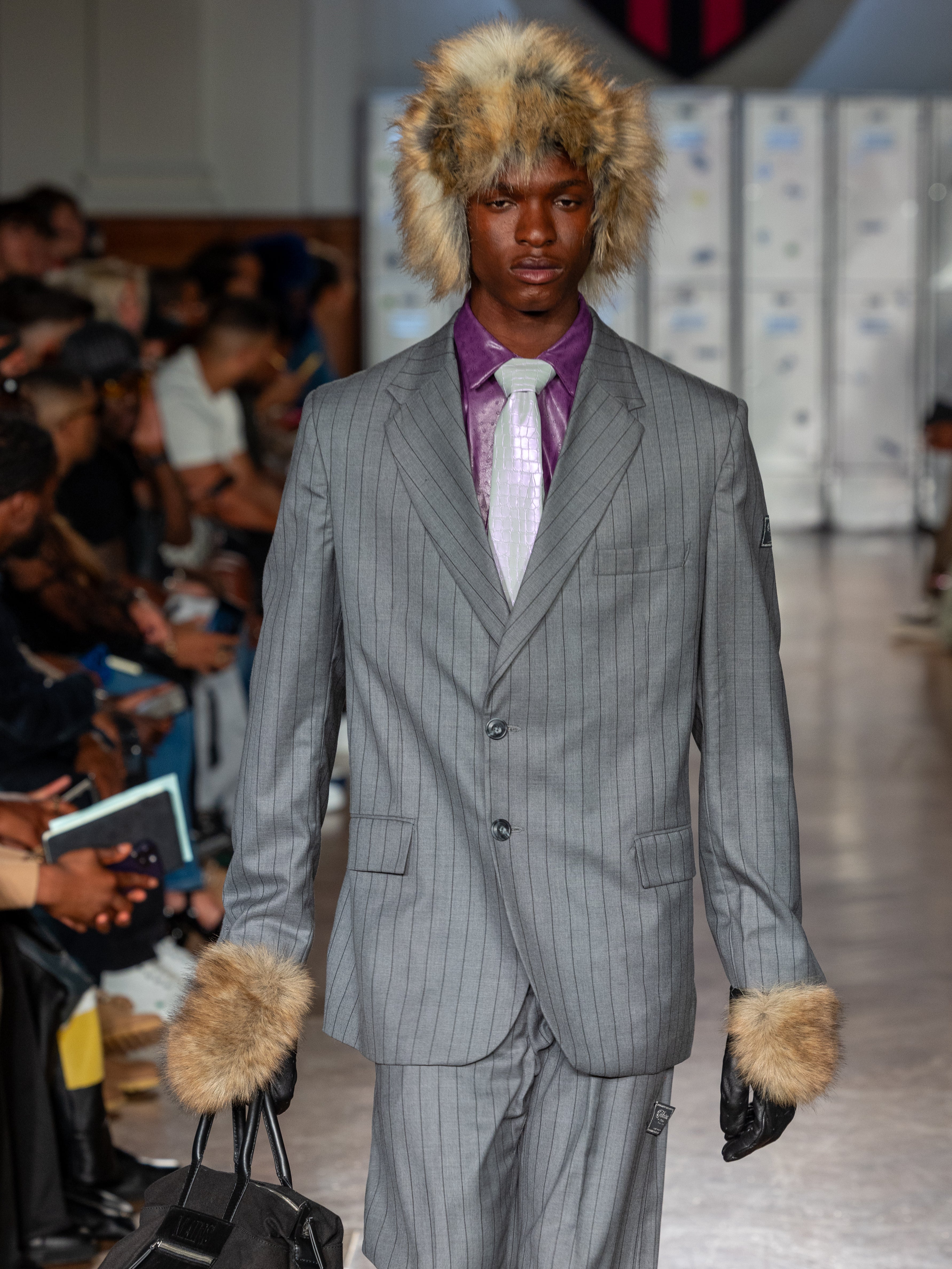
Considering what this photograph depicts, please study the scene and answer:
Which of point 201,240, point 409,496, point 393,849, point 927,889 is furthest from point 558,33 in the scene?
point 201,240

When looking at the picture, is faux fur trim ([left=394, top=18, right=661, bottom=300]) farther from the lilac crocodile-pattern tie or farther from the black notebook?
the black notebook

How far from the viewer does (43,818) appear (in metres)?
2.71

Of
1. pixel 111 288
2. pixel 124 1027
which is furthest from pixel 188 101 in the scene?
pixel 124 1027

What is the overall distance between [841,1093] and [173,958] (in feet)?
4.54

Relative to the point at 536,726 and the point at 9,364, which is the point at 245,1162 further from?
the point at 9,364

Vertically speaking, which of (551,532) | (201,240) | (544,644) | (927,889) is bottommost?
(927,889)

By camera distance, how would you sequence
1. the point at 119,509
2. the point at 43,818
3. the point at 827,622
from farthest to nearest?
the point at 827,622
the point at 119,509
the point at 43,818

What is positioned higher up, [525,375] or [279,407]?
[279,407]

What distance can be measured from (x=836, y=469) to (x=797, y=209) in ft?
7.07

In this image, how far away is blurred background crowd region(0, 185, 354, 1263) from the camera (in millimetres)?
2541

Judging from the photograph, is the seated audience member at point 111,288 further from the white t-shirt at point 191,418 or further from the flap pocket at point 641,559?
the flap pocket at point 641,559

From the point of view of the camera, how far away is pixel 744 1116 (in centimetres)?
156

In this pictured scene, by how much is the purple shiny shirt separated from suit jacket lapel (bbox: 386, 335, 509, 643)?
0.06 ft

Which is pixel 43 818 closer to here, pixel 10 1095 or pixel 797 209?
pixel 10 1095
